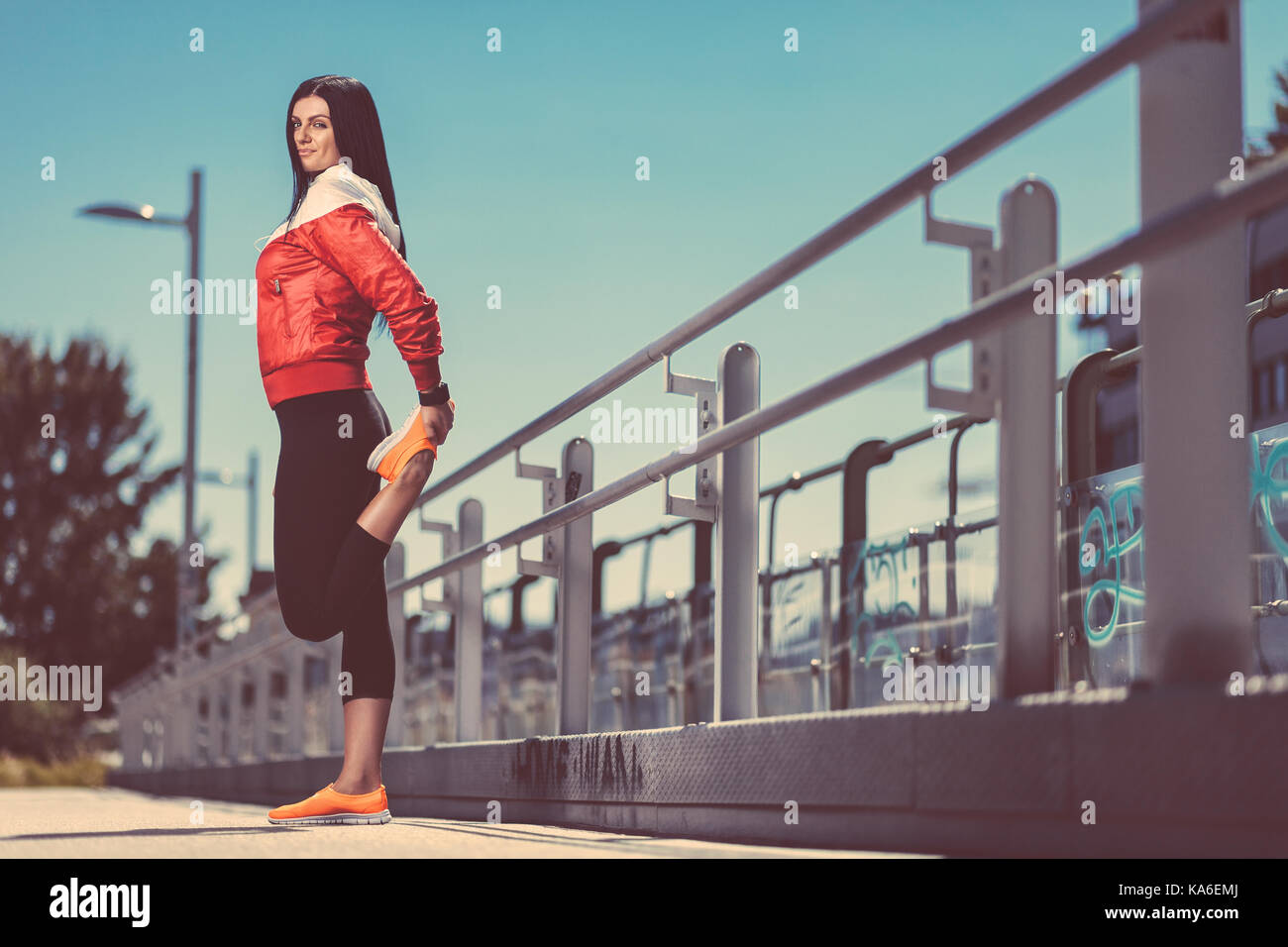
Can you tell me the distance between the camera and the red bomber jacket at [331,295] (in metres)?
5.95

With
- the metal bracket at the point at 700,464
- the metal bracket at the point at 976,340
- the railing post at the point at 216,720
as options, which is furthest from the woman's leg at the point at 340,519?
the railing post at the point at 216,720

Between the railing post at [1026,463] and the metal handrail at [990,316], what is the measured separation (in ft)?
0.36

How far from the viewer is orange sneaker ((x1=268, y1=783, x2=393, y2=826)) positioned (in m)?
5.74

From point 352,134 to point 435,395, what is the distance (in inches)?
40.5

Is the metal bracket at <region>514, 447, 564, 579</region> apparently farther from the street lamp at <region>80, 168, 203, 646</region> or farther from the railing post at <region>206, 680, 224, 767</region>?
the street lamp at <region>80, 168, 203, 646</region>

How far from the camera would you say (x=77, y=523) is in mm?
47438

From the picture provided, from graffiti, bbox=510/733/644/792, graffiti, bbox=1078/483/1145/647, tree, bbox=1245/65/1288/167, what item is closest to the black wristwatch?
graffiti, bbox=510/733/644/792

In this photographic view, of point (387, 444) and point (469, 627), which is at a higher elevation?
point (387, 444)

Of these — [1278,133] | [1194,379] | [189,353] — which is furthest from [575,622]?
[1278,133]

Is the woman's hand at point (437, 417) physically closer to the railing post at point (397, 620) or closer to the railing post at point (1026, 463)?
the railing post at point (397, 620)

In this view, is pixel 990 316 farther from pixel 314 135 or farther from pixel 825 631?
pixel 825 631

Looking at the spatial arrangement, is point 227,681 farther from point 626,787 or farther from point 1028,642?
point 1028,642

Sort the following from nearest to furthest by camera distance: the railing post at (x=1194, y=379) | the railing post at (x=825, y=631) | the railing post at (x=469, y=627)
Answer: the railing post at (x=1194, y=379) → the railing post at (x=469, y=627) → the railing post at (x=825, y=631)
